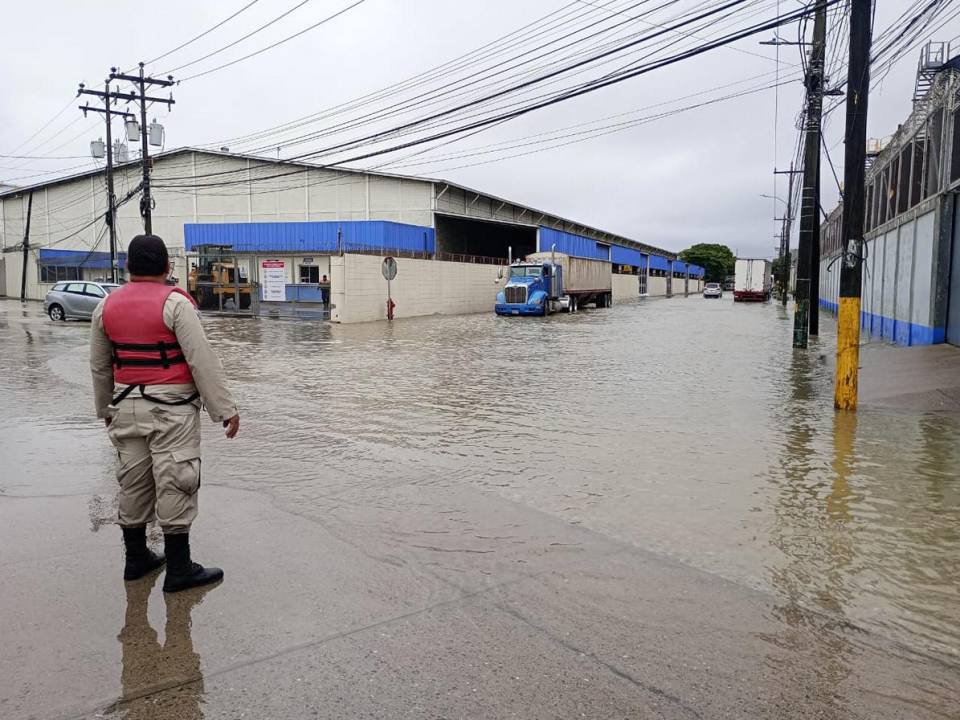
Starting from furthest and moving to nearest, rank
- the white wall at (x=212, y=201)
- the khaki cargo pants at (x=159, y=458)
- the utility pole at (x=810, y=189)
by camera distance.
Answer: the white wall at (x=212, y=201)
the utility pole at (x=810, y=189)
the khaki cargo pants at (x=159, y=458)

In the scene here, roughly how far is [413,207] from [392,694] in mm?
41860

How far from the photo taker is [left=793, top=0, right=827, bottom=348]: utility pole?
18.4 metres

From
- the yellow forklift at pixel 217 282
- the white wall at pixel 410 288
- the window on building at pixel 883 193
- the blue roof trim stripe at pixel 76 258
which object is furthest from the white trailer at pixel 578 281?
the blue roof trim stripe at pixel 76 258

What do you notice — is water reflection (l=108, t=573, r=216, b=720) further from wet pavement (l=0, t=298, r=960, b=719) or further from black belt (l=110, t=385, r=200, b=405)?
black belt (l=110, t=385, r=200, b=405)

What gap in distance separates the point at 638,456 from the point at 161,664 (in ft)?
16.8

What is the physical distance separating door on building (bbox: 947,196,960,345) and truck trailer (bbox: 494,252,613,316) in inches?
828

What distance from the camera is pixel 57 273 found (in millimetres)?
46562

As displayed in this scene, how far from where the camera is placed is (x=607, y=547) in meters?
4.89

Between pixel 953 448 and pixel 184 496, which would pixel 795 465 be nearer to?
pixel 953 448

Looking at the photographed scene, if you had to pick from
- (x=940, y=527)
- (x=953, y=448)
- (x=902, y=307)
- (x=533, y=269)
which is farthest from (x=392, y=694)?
(x=533, y=269)

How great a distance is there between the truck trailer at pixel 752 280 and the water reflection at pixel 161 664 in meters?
63.2

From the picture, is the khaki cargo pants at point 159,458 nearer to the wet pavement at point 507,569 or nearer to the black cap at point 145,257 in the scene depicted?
the wet pavement at point 507,569

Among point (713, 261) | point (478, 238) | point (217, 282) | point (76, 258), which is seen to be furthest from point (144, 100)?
point (713, 261)

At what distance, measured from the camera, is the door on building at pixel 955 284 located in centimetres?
1439
